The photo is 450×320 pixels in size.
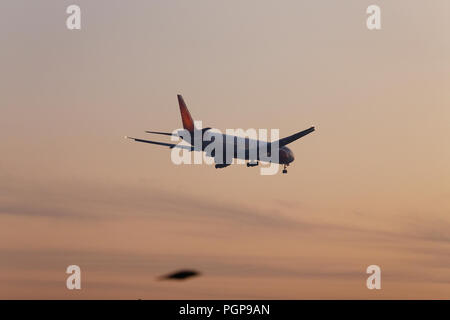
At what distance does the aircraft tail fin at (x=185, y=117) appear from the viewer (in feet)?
414

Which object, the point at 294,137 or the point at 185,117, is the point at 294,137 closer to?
the point at 294,137

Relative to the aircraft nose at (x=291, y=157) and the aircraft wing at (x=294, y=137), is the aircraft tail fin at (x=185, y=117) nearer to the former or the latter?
the aircraft wing at (x=294, y=137)

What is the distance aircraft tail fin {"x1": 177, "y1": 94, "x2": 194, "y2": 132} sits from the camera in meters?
126

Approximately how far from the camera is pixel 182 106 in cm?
13100

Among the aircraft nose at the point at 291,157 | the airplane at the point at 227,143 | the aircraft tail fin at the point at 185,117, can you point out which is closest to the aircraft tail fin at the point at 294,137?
the airplane at the point at 227,143

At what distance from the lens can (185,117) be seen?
5049 inches

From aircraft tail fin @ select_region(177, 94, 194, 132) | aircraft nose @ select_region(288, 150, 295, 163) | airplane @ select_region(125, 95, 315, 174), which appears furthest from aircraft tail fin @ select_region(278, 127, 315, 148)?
aircraft tail fin @ select_region(177, 94, 194, 132)

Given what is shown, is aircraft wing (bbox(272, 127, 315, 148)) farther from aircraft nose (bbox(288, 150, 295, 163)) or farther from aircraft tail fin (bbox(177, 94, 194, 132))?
aircraft tail fin (bbox(177, 94, 194, 132))
